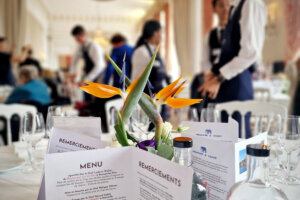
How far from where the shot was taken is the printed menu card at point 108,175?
0.52 m

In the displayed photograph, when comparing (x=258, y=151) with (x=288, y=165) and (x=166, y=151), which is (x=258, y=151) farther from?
(x=288, y=165)

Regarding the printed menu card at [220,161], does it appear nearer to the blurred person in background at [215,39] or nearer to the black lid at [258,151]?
the black lid at [258,151]

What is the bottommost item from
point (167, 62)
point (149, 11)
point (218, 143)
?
point (218, 143)

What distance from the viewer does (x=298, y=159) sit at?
0.95 meters

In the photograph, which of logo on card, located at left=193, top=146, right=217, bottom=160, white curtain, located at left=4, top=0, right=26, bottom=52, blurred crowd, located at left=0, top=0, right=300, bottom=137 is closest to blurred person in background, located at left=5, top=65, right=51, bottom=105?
blurred crowd, located at left=0, top=0, right=300, bottom=137

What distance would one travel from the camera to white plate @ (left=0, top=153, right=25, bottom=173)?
101cm

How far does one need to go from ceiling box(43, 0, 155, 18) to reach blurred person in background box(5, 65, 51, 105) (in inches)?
271

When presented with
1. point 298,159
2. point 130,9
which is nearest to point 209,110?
point 298,159

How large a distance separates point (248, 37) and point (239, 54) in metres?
0.11

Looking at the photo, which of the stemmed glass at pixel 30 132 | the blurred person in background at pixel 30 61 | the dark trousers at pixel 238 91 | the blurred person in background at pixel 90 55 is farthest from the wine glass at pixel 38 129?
the blurred person in background at pixel 30 61

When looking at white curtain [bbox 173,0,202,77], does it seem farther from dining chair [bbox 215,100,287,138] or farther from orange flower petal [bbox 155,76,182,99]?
orange flower petal [bbox 155,76,182,99]

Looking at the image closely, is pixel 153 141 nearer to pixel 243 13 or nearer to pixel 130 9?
pixel 243 13

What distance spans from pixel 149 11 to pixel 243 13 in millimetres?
8777

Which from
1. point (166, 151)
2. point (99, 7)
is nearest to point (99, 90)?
point (166, 151)
